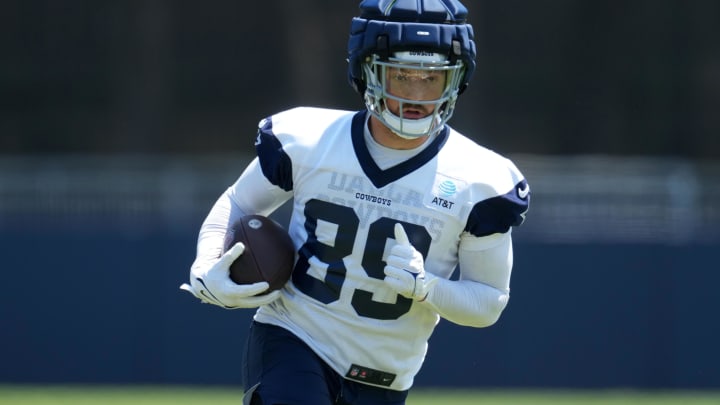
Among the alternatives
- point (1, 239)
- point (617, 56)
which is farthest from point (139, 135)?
point (1, 239)

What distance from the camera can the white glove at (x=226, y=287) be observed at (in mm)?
3820

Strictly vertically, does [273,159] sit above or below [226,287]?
above

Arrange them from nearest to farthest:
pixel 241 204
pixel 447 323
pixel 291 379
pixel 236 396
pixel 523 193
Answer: pixel 291 379 < pixel 523 193 < pixel 241 204 < pixel 236 396 < pixel 447 323

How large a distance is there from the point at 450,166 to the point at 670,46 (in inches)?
631

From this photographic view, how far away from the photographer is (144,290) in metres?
8.77

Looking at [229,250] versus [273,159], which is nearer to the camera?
[229,250]

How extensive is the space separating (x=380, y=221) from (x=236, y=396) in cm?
470

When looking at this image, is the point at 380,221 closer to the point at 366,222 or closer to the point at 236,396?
the point at 366,222

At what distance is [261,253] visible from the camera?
3.87m

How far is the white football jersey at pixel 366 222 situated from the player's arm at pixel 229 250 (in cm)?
9

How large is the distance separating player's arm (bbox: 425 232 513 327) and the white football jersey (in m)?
0.05

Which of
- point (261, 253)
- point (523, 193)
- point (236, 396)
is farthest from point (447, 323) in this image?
point (261, 253)

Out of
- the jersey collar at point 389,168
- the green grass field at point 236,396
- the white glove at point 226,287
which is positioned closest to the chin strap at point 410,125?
the jersey collar at point 389,168

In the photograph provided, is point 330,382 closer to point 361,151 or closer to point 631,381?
point 361,151
